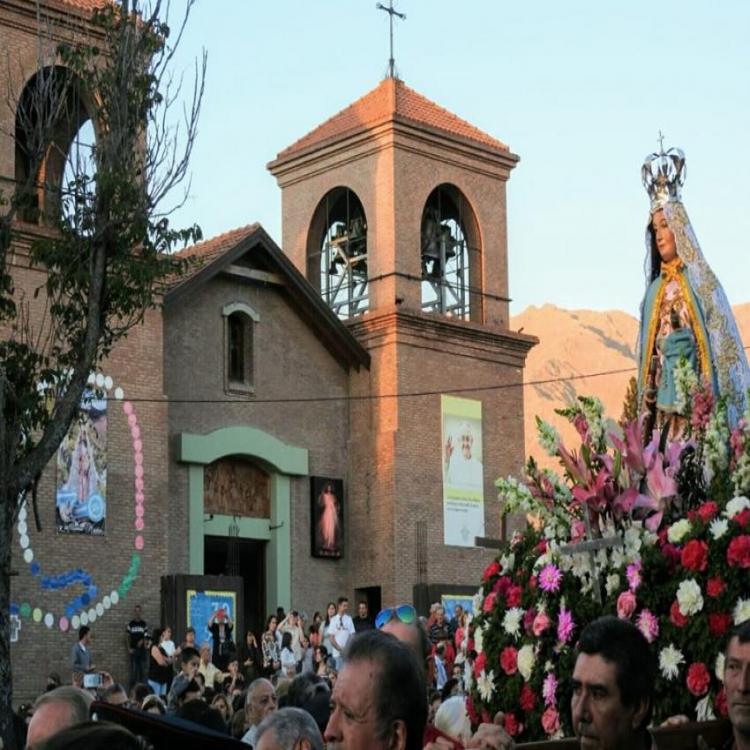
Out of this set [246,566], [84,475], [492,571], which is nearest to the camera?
[492,571]

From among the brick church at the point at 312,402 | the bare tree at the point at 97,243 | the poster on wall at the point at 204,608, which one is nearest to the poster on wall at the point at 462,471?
the brick church at the point at 312,402

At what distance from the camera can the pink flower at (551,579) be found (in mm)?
8562

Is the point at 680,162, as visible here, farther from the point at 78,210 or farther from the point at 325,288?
the point at 325,288

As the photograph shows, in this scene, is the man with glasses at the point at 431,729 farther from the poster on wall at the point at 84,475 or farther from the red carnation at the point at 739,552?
the poster on wall at the point at 84,475

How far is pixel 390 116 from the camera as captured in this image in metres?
33.1

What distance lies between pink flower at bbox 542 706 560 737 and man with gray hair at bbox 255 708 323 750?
257 cm

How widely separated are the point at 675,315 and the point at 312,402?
20.7m

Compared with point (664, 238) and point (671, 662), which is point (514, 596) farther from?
point (664, 238)

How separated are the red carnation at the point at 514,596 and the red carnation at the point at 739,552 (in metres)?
1.41

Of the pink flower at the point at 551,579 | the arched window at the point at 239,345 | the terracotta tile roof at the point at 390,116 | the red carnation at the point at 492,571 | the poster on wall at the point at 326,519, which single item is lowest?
the pink flower at the point at 551,579

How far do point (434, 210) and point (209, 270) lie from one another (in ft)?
21.3

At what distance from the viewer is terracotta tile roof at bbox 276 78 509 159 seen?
110 ft

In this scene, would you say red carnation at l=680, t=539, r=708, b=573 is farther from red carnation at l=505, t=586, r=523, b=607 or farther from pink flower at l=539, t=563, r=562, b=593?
red carnation at l=505, t=586, r=523, b=607

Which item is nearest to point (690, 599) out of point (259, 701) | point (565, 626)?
point (565, 626)
